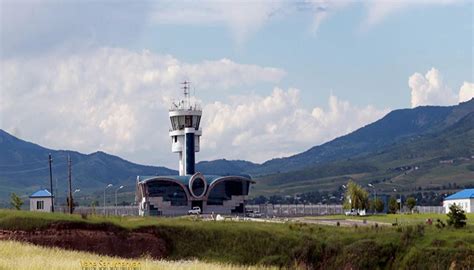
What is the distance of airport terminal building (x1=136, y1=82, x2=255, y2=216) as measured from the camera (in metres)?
128

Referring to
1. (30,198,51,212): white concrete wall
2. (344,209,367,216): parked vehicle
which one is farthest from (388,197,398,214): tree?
(30,198,51,212): white concrete wall

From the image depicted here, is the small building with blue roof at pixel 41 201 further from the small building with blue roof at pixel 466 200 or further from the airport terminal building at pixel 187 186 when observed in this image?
the small building with blue roof at pixel 466 200

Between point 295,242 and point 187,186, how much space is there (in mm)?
68634

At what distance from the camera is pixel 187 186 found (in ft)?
422

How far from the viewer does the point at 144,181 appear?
127688 mm

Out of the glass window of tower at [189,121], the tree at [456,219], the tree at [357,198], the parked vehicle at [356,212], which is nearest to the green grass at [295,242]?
the tree at [456,219]

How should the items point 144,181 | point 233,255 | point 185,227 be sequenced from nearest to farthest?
point 233,255, point 185,227, point 144,181

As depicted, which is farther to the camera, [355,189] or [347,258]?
[355,189]

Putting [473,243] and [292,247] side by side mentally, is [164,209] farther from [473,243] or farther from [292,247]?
[473,243]

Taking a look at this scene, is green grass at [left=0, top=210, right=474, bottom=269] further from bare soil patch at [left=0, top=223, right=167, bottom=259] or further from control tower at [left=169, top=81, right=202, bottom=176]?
control tower at [left=169, top=81, right=202, bottom=176]

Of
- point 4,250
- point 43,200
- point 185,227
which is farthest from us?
point 43,200

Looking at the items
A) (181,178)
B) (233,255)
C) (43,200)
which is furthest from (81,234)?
(181,178)

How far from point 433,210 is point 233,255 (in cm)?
8056

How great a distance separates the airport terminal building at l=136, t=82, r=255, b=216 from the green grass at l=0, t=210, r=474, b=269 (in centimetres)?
5913
